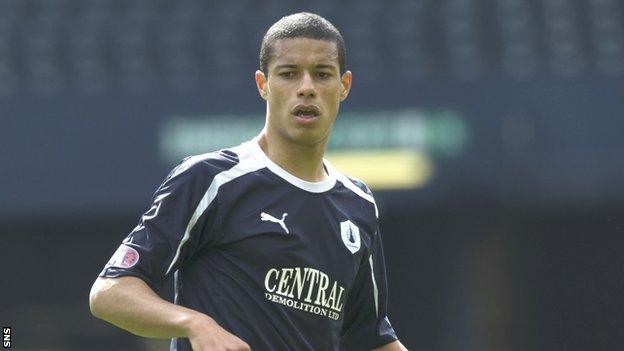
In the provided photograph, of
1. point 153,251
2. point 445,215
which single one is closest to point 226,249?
point 153,251

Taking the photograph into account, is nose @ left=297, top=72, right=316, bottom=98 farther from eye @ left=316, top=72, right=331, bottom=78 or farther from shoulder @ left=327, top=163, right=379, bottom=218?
shoulder @ left=327, top=163, right=379, bottom=218

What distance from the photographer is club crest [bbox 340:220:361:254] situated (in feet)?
13.4

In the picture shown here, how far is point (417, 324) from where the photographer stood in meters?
10.8

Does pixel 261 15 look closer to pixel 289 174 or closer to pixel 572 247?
pixel 572 247

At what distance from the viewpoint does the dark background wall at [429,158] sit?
1030 centimetres

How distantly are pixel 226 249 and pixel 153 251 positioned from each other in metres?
0.25

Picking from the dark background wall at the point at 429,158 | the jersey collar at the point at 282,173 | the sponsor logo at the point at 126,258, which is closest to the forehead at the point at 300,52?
the jersey collar at the point at 282,173

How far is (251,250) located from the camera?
384cm

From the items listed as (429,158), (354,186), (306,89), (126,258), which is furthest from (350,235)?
(429,158)

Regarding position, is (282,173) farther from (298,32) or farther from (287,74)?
(298,32)

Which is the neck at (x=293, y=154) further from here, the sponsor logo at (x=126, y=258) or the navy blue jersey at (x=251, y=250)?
the sponsor logo at (x=126, y=258)

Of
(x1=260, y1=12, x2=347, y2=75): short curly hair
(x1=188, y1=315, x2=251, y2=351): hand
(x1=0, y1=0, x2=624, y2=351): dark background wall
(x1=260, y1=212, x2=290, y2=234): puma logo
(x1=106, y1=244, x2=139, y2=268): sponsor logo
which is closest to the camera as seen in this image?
(x1=188, y1=315, x2=251, y2=351): hand

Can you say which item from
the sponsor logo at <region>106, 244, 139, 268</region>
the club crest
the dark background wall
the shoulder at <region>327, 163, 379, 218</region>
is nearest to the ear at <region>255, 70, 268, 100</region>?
the shoulder at <region>327, 163, 379, 218</region>

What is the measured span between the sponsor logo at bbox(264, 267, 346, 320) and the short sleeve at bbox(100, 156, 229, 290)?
8.7 inches
